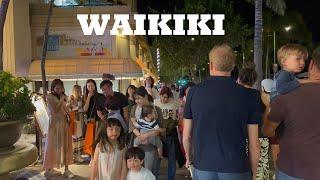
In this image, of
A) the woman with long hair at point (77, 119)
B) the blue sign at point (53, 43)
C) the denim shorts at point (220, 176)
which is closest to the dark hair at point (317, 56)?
the denim shorts at point (220, 176)

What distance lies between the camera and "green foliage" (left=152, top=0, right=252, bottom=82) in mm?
44375

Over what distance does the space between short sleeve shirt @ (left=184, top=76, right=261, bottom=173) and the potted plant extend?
1.41 metres

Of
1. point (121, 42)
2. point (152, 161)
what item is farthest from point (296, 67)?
point (121, 42)

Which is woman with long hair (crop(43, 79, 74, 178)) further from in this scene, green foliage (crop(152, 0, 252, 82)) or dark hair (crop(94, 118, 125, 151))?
green foliage (crop(152, 0, 252, 82))

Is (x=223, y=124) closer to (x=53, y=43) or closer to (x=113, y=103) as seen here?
(x=113, y=103)

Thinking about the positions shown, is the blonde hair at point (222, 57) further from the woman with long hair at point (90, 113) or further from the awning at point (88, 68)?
the awning at point (88, 68)

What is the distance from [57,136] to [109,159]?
370 cm

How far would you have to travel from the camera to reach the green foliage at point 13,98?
4.30 m

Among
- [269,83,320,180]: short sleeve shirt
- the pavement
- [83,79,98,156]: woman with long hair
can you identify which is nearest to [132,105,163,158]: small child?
the pavement

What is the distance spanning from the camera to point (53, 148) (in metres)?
9.60

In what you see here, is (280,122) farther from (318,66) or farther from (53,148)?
(53,148)

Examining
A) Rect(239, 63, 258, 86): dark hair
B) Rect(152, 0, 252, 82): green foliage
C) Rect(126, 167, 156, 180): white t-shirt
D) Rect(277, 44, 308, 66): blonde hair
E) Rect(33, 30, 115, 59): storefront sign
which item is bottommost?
Rect(126, 167, 156, 180): white t-shirt

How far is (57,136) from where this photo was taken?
9.72m

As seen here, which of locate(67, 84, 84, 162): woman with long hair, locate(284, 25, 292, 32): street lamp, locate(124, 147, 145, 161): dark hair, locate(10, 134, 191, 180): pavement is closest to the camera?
locate(124, 147, 145, 161): dark hair
